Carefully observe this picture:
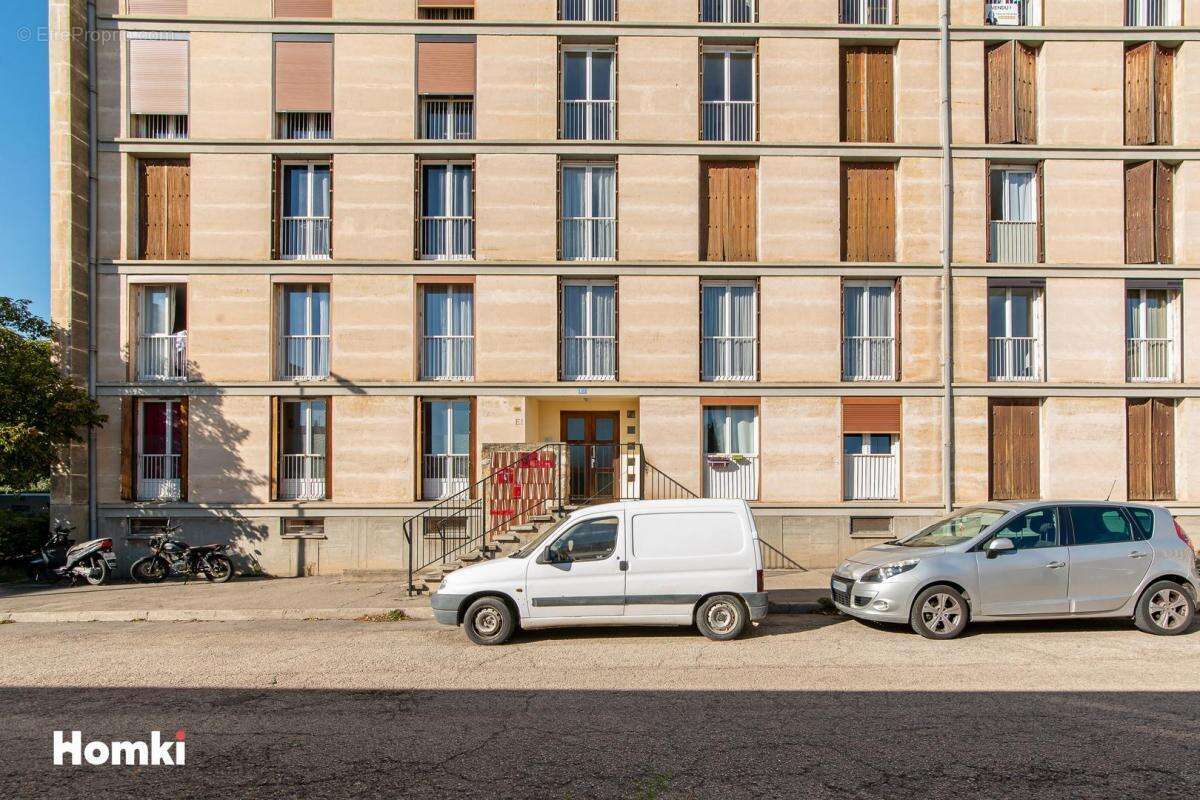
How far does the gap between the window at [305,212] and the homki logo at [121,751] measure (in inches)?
435

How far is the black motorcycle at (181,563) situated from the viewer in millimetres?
12875

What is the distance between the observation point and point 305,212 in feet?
47.6

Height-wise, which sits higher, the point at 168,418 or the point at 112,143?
the point at 112,143

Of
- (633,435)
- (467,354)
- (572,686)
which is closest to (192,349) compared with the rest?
(467,354)

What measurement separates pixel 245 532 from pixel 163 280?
5.59m

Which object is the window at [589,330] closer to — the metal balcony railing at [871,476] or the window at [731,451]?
the window at [731,451]

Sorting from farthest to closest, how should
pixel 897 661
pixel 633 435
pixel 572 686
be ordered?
pixel 633 435 → pixel 897 661 → pixel 572 686

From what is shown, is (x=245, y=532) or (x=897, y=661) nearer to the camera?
(x=897, y=661)

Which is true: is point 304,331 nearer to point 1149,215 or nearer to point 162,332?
point 162,332

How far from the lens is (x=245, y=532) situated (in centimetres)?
1380

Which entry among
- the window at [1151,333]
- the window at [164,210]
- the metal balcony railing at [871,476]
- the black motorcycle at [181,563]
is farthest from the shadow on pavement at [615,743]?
the window at [1151,333]

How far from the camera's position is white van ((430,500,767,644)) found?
8.07 meters

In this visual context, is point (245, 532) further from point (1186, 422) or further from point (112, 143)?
point (1186, 422)

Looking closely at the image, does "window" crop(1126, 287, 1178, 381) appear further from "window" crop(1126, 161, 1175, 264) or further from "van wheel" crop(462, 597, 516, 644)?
"van wheel" crop(462, 597, 516, 644)
